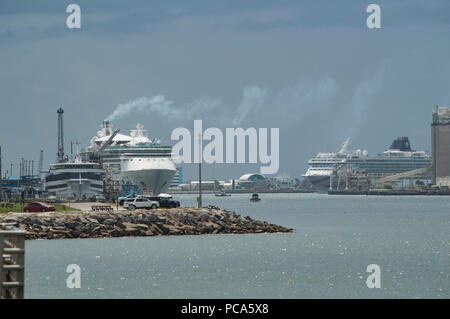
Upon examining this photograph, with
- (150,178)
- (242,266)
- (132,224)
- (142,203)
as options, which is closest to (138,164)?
(150,178)

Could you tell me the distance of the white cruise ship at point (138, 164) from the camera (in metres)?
131

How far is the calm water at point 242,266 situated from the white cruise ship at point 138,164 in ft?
234

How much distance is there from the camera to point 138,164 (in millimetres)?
133625

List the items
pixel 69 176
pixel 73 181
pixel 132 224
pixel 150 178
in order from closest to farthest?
pixel 132 224 → pixel 73 181 → pixel 69 176 → pixel 150 178

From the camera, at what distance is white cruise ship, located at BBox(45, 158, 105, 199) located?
117 m

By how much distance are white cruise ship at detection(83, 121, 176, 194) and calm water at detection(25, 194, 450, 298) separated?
71.4m

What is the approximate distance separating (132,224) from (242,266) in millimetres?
18098
